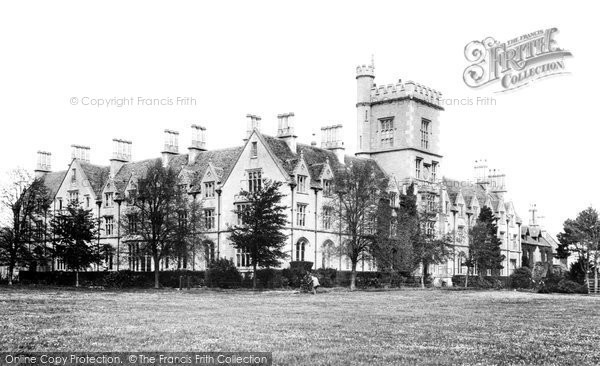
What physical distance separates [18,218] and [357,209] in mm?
27458

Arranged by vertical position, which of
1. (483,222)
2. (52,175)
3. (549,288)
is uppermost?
(52,175)

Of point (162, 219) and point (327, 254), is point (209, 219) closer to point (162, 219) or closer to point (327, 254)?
point (162, 219)

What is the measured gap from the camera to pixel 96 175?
80562 mm

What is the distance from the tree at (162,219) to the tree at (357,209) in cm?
1191

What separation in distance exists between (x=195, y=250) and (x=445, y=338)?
4620 centimetres

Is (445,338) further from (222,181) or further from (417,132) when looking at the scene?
(417,132)

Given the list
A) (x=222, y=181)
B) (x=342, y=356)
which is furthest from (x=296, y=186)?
(x=342, y=356)

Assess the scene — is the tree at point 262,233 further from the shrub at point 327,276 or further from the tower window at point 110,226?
the tower window at point 110,226

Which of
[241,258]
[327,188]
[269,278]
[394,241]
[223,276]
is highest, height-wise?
[327,188]

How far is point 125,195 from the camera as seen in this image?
73250 mm

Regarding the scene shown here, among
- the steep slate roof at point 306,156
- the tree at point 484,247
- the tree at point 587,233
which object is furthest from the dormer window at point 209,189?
the tree at point 587,233

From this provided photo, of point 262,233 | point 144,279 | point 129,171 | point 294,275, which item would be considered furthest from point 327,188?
point 129,171

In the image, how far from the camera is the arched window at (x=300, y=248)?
62.5 metres

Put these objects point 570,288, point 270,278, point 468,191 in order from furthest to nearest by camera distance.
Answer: point 468,191, point 270,278, point 570,288
